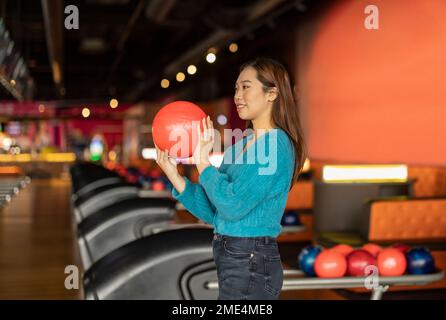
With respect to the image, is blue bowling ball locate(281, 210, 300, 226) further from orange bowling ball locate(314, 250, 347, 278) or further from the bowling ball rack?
the bowling ball rack

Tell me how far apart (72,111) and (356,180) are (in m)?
20.6

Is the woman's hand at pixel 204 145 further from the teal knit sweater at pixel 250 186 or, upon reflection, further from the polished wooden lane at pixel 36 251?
the polished wooden lane at pixel 36 251

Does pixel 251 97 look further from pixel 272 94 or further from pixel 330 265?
pixel 330 265

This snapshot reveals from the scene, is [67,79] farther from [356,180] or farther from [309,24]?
[356,180]

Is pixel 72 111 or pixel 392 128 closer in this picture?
pixel 392 128

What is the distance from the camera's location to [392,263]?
2902 mm

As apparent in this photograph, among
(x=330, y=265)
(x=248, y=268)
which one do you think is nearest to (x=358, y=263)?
(x=330, y=265)

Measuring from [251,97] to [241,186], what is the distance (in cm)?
22

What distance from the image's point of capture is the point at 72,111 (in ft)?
81.7

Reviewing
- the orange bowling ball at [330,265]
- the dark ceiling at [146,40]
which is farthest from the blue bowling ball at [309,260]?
the dark ceiling at [146,40]

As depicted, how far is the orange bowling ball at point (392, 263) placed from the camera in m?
2.88

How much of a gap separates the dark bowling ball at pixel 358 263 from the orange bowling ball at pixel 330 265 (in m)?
0.03
